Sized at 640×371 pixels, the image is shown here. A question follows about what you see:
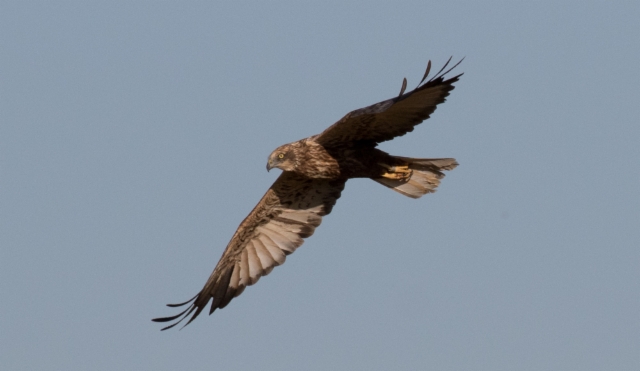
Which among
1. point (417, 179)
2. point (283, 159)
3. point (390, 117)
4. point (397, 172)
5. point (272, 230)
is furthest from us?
point (272, 230)

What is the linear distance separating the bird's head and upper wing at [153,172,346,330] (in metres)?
0.87

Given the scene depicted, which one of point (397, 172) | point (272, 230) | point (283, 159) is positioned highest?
point (283, 159)

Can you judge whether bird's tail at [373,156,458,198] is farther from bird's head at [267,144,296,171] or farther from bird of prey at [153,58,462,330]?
bird's head at [267,144,296,171]

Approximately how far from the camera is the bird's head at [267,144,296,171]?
41.0 feet

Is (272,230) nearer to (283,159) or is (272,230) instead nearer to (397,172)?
(283,159)

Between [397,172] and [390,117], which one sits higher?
[390,117]

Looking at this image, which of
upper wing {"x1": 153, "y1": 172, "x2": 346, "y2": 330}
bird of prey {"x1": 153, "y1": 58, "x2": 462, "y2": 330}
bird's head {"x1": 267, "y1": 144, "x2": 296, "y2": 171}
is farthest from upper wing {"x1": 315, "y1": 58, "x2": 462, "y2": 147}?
upper wing {"x1": 153, "y1": 172, "x2": 346, "y2": 330}

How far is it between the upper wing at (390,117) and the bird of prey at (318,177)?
11 millimetres

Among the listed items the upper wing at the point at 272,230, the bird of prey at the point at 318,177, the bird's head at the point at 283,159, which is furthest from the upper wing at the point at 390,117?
the upper wing at the point at 272,230

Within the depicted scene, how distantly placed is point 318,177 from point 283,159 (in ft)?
1.57

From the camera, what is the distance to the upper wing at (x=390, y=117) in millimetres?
11383

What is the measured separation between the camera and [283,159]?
1252 cm

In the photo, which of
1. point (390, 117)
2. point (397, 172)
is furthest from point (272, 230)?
point (390, 117)

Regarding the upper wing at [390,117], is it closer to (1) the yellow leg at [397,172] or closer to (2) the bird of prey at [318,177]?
(2) the bird of prey at [318,177]
